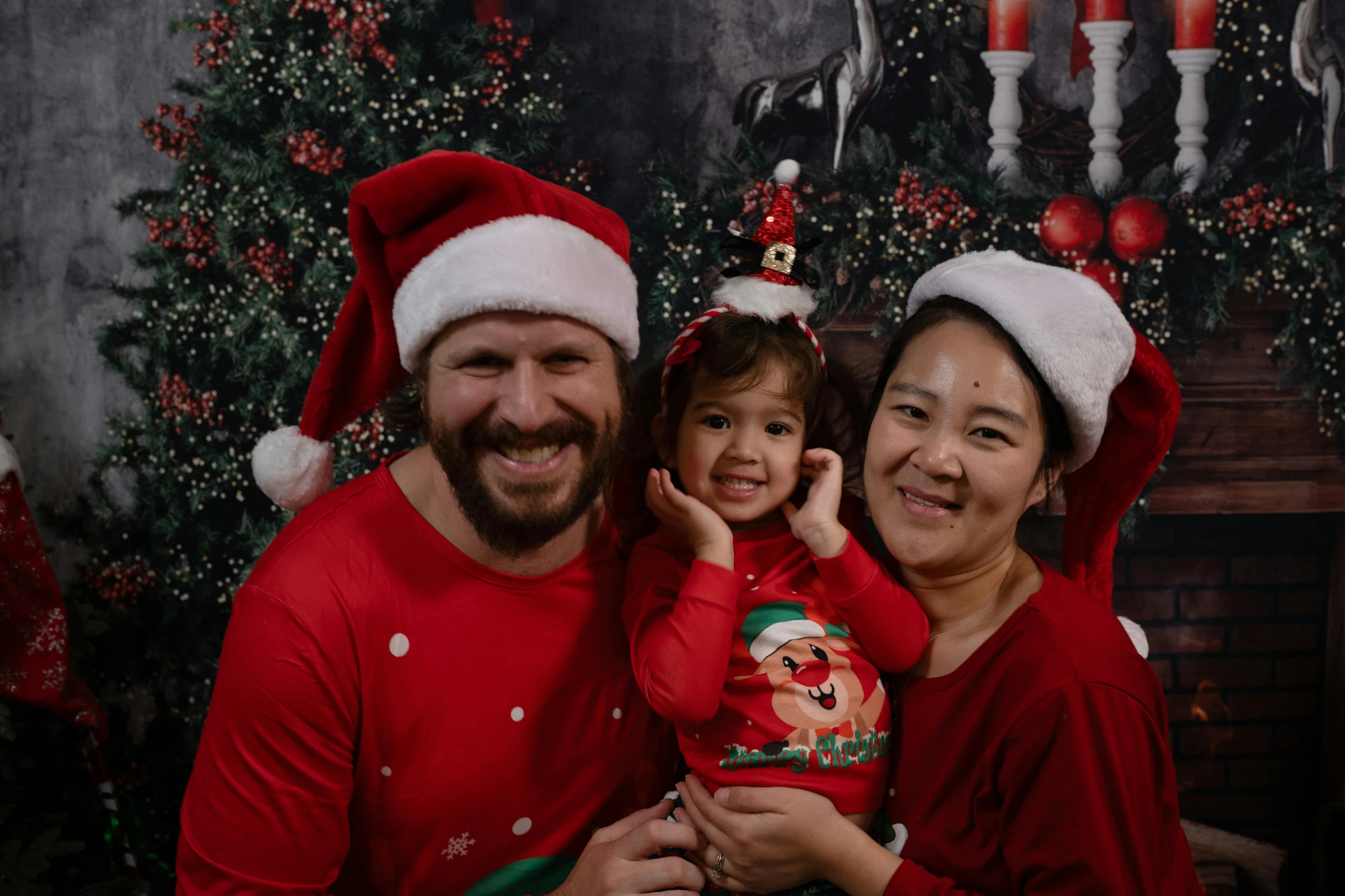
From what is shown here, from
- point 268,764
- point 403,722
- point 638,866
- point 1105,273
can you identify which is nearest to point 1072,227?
point 1105,273

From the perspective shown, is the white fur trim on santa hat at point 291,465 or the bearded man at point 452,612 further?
the white fur trim on santa hat at point 291,465

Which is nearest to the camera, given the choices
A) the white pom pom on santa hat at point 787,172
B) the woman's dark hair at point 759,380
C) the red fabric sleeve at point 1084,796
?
the red fabric sleeve at point 1084,796

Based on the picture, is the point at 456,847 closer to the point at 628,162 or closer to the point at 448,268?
the point at 448,268

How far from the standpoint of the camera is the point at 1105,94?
2348 mm

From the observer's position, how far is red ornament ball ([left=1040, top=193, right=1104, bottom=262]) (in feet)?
7.73

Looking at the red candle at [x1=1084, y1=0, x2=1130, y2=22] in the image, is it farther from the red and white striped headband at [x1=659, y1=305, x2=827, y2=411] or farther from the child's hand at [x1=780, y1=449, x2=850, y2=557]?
the child's hand at [x1=780, y1=449, x2=850, y2=557]

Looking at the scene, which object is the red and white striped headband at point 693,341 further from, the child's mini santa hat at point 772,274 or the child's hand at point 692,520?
the child's hand at point 692,520

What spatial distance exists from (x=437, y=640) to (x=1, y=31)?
7.19 ft

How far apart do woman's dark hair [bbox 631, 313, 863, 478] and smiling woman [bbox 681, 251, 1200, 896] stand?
0.54 ft

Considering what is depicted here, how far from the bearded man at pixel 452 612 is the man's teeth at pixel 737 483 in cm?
20

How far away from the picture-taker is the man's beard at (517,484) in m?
1.40

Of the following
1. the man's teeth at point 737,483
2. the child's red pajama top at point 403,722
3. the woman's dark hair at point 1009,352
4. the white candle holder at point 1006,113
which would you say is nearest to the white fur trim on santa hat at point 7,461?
the child's red pajama top at point 403,722

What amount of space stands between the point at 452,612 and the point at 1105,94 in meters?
2.14

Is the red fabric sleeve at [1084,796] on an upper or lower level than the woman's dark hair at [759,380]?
lower
